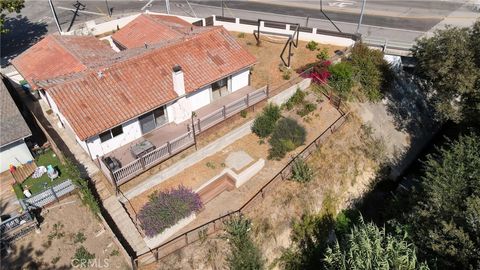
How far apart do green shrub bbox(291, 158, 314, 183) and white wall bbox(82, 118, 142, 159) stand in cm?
1127

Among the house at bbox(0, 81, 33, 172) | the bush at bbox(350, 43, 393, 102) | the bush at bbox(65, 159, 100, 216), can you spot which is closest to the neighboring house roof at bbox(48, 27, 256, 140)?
the bush at bbox(65, 159, 100, 216)

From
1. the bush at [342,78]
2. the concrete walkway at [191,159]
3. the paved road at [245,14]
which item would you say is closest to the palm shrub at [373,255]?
the concrete walkway at [191,159]

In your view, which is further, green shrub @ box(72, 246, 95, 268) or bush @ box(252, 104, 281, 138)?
→ bush @ box(252, 104, 281, 138)

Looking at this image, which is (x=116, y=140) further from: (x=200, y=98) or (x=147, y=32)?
(x=147, y=32)

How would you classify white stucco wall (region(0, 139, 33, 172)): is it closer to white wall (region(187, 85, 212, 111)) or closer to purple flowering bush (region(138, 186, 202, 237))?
purple flowering bush (region(138, 186, 202, 237))

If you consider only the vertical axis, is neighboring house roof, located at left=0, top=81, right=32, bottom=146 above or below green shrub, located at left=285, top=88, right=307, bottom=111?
above

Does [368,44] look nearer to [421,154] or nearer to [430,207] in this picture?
[421,154]

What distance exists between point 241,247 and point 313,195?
727 centimetres

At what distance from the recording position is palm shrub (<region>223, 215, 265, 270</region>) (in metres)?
19.7

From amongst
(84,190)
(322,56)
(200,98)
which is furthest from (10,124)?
(322,56)

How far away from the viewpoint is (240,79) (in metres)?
29.7

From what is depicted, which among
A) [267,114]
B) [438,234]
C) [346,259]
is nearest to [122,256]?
[346,259]

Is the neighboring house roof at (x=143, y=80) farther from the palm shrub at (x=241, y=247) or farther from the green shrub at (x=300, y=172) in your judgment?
the palm shrub at (x=241, y=247)

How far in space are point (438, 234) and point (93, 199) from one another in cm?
1897
